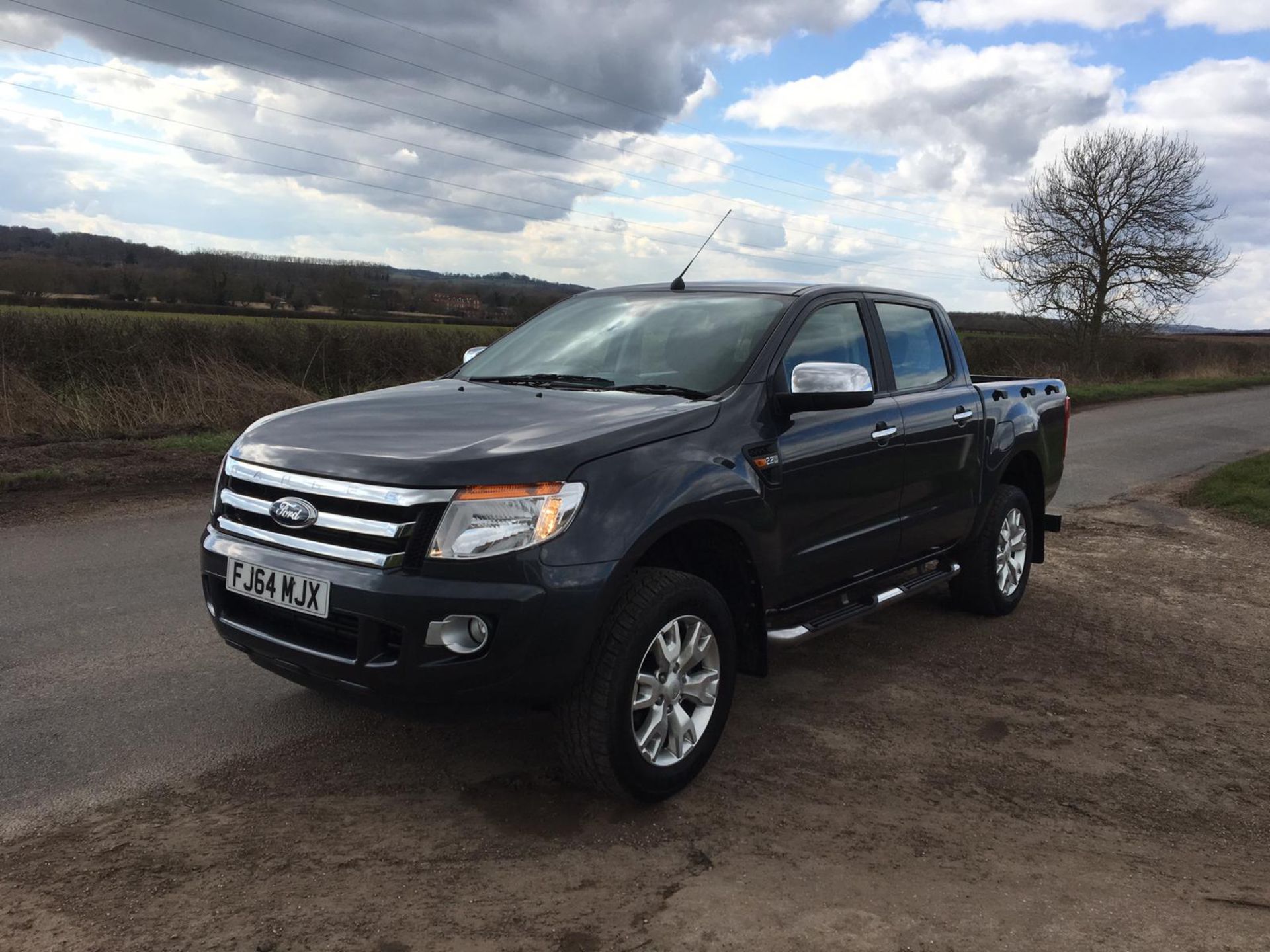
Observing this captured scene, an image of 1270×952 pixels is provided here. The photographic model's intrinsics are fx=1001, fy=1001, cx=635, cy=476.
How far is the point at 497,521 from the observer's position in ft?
10.0

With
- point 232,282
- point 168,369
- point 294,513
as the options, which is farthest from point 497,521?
point 232,282

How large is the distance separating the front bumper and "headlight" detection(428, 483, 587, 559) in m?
0.05

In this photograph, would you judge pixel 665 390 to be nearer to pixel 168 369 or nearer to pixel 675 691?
pixel 675 691

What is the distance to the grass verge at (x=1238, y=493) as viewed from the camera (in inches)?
385

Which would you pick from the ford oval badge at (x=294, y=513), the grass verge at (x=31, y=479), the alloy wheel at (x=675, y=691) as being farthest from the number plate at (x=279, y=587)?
the grass verge at (x=31, y=479)

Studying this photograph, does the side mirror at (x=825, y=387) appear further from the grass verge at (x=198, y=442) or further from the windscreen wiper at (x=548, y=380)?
the grass verge at (x=198, y=442)

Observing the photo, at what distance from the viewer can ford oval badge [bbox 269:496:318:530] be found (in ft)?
10.6

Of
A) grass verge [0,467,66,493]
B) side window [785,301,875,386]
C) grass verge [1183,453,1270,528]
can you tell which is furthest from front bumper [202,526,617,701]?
grass verge [1183,453,1270,528]

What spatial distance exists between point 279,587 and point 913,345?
11.6 feet

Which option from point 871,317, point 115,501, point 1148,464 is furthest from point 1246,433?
point 115,501

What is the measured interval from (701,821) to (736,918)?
608 mm

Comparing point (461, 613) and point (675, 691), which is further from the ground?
point (461, 613)

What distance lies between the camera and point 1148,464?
13.3 m

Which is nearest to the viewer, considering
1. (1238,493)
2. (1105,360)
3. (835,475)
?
(835,475)
